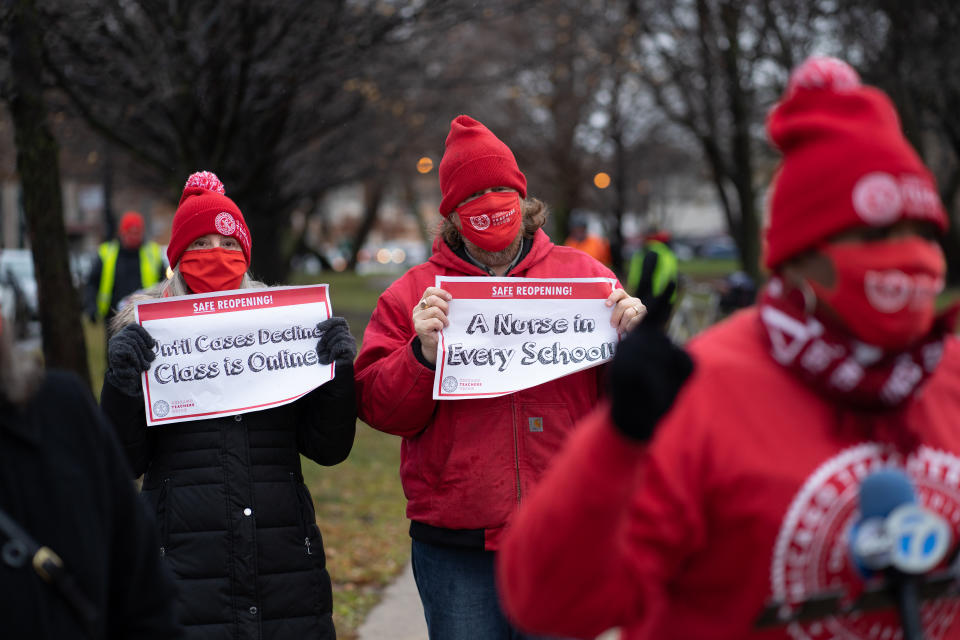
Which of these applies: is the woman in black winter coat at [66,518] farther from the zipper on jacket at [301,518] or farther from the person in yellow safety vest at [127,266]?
the person in yellow safety vest at [127,266]

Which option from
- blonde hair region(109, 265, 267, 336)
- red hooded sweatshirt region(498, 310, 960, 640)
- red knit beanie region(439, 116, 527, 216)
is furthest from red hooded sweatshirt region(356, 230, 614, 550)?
red hooded sweatshirt region(498, 310, 960, 640)

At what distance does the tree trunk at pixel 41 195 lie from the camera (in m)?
7.38

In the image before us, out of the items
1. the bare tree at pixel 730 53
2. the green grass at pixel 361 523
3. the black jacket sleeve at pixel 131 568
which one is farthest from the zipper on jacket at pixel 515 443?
the bare tree at pixel 730 53

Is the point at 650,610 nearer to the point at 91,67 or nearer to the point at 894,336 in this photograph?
the point at 894,336

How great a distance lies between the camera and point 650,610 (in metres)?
1.95

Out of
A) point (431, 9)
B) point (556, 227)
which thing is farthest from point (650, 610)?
point (556, 227)

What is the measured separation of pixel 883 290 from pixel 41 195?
6951 mm

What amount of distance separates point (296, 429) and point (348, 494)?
5.43 metres

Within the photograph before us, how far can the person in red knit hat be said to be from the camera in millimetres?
1831

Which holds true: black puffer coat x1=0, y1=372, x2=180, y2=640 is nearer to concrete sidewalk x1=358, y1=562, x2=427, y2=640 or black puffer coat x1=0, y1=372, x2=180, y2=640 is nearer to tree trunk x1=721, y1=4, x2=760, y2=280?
concrete sidewalk x1=358, y1=562, x2=427, y2=640

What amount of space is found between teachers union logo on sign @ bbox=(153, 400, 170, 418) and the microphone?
89.5 inches

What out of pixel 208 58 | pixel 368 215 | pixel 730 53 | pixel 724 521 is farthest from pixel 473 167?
pixel 368 215

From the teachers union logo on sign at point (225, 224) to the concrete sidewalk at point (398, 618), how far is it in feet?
7.55

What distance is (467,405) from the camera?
3473 mm
